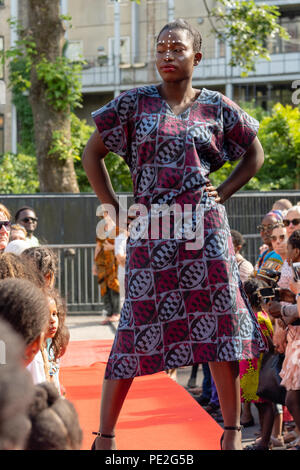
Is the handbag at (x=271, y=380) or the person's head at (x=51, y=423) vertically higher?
the person's head at (x=51, y=423)

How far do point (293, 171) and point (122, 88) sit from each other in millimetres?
9881

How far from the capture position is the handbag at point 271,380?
15.3 feet

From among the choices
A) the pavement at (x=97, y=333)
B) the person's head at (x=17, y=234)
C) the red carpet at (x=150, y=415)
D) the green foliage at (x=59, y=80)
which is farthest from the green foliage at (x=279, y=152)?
the red carpet at (x=150, y=415)

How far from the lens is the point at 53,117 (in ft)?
42.8

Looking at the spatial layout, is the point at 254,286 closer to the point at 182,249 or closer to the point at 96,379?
the point at 96,379

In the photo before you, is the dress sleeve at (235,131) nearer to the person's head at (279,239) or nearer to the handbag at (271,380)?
the handbag at (271,380)

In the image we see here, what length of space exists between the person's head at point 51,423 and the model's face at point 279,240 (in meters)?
4.90

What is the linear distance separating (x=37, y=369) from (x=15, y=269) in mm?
500

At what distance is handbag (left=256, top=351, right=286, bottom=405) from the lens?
4.67 m

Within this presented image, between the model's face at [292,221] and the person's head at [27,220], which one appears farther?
the person's head at [27,220]

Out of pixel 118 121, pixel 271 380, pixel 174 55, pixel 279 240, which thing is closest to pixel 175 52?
pixel 174 55

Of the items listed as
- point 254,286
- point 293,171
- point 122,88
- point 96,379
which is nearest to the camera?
point 254,286

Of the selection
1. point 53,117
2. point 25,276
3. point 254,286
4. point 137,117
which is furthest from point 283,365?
point 53,117

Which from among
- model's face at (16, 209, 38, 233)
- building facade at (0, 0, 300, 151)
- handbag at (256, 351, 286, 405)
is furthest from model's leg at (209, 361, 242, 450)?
building facade at (0, 0, 300, 151)
